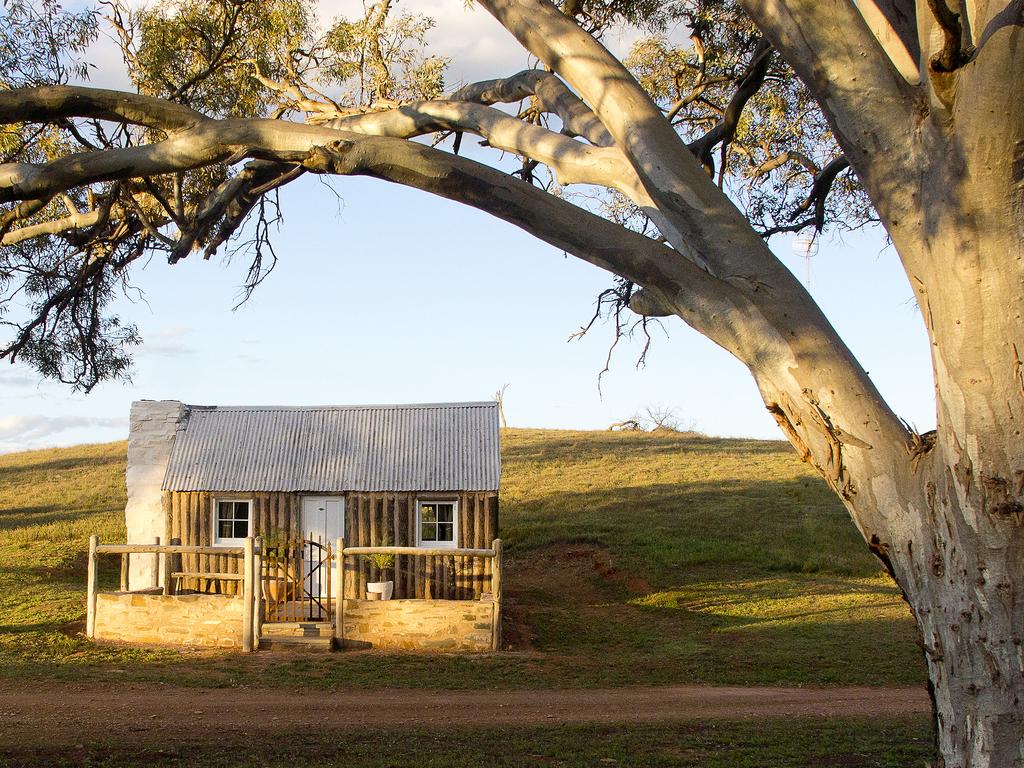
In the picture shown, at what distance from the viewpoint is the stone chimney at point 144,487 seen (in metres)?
21.0

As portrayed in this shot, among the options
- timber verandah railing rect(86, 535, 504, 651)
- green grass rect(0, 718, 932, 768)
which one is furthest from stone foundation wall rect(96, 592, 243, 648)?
green grass rect(0, 718, 932, 768)

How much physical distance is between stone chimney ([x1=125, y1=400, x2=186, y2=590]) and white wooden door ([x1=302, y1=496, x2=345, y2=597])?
9.25 feet

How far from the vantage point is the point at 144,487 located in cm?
2111

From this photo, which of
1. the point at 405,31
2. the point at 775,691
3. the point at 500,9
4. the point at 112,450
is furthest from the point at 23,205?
the point at 112,450

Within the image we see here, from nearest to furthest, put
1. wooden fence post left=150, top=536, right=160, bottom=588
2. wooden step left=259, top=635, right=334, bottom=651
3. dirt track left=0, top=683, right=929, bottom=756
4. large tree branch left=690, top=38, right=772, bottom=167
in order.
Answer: large tree branch left=690, top=38, right=772, bottom=167 → dirt track left=0, top=683, right=929, bottom=756 → wooden step left=259, top=635, right=334, bottom=651 → wooden fence post left=150, top=536, right=160, bottom=588

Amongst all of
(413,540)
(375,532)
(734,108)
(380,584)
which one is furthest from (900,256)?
(375,532)

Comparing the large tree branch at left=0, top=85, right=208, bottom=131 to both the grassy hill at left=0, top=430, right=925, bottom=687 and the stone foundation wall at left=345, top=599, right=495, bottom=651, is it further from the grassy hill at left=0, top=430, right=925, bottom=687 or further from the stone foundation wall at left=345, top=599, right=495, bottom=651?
the stone foundation wall at left=345, top=599, right=495, bottom=651

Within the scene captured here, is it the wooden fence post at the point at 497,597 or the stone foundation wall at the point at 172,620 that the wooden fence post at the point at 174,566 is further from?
the wooden fence post at the point at 497,597

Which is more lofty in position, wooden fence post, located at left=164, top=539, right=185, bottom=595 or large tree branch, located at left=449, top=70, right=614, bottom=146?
large tree branch, located at left=449, top=70, right=614, bottom=146

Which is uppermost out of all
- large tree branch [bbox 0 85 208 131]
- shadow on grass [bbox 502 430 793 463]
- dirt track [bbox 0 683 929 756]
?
large tree branch [bbox 0 85 208 131]

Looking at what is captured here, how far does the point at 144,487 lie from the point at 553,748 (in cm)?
1291

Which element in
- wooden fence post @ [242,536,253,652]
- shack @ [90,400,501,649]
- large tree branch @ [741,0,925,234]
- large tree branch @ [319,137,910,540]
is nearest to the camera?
large tree branch @ [319,137,910,540]

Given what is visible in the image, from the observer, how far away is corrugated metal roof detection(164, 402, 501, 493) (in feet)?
67.2

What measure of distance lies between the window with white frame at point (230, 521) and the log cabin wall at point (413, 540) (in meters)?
2.08
